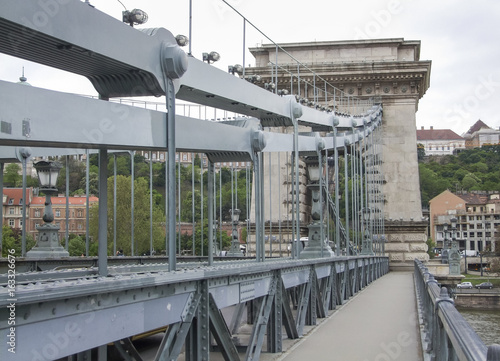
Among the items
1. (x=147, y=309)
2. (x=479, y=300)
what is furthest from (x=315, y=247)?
(x=479, y=300)

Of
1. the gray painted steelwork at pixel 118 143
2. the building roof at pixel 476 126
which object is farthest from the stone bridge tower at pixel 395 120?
the building roof at pixel 476 126

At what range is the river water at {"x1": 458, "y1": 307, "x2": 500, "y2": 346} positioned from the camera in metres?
38.3

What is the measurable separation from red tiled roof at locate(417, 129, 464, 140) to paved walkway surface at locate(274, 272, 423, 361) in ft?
549

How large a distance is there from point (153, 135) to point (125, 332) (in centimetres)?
203

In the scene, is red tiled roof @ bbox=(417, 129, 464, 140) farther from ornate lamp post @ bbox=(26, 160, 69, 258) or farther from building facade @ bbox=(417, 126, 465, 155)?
ornate lamp post @ bbox=(26, 160, 69, 258)

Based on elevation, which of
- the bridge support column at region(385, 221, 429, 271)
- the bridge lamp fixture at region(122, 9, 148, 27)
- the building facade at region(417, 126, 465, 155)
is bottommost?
the bridge support column at region(385, 221, 429, 271)

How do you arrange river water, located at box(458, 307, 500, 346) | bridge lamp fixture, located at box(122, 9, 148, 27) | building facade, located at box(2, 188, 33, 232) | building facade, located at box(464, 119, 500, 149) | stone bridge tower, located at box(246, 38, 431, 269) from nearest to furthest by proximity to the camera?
bridge lamp fixture, located at box(122, 9, 148, 27) → building facade, located at box(2, 188, 33, 232) → stone bridge tower, located at box(246, 38, 431, 269) → river water, located at box(458, 307, 500, 346) → building facade, located at box(464, 119, 500, 149)

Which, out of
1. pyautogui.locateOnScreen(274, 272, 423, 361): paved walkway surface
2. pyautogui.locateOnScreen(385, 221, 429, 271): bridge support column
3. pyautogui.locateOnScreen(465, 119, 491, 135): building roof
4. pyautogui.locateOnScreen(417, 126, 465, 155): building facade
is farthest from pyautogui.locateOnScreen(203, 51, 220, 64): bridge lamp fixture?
pyautogui.locateOnScreen(465, 119, 491, 135): building roof

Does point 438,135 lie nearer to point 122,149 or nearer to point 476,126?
point 476,126

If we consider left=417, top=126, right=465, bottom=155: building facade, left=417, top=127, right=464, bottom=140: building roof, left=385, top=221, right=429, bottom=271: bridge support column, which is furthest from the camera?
left=417, top=127, right=464, bottom=140: building roof

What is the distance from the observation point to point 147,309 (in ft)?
17.5

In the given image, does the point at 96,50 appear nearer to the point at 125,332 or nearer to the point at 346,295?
the point at 125,332

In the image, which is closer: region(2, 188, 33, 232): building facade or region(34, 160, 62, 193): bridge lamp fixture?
region(34, 160, 62, 193): bridge lamp fixture

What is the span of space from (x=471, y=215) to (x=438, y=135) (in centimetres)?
6354
